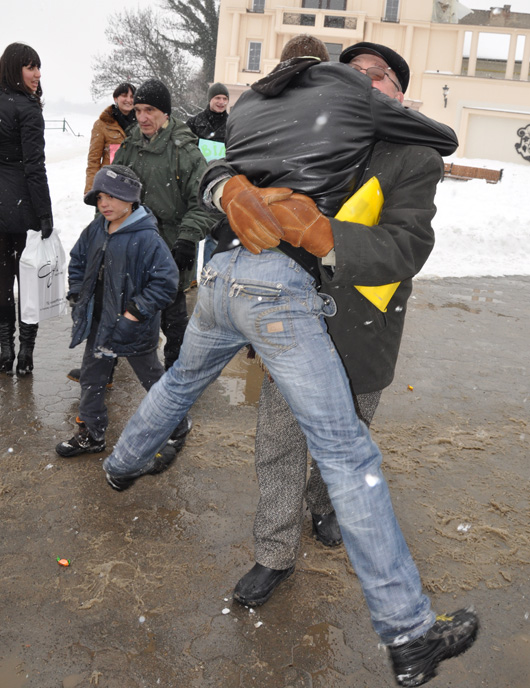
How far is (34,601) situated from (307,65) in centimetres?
218

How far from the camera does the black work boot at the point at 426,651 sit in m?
1.90

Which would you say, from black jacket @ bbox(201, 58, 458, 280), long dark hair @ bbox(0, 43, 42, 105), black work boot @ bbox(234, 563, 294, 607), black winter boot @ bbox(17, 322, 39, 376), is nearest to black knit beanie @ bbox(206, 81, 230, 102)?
long dark hair @ bbox(0, 43, 42, 105)

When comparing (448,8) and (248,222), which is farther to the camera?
(448,8)

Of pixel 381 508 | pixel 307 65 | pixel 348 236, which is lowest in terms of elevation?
pixel 381 508

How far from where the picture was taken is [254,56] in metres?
32.1

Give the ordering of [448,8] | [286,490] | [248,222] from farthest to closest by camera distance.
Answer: [448,8] < [286,490] < [248,222]

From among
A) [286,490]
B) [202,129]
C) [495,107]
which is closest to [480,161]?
[495,107]

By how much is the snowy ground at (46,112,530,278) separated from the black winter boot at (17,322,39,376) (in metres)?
2.59

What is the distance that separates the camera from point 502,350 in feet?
19.9

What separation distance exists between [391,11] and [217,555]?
33875 millimetres

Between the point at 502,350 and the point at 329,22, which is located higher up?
the point at 329,22

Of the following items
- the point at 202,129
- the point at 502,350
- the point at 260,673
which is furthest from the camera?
the point at 202,129

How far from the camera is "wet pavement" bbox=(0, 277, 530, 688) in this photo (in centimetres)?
227

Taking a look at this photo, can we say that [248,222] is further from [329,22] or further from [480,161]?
[329,22]
